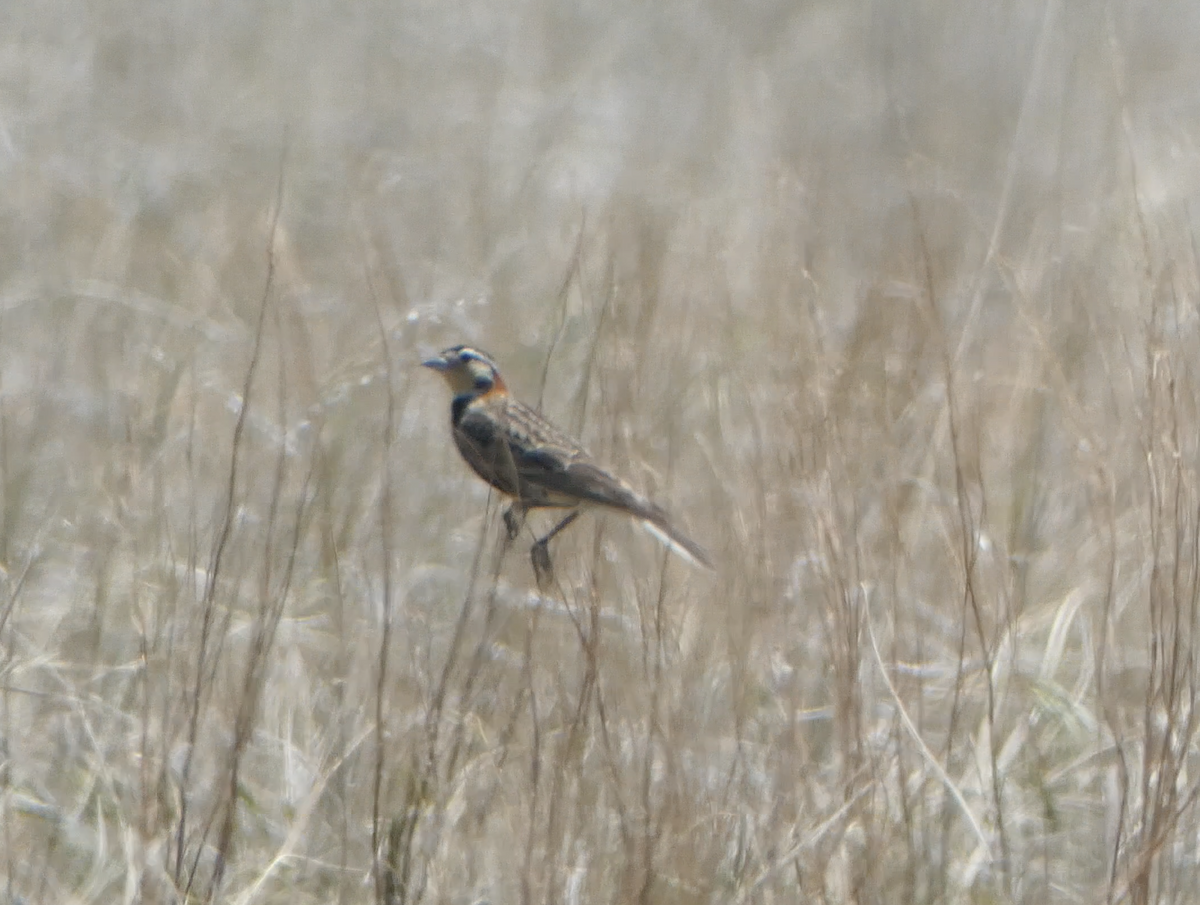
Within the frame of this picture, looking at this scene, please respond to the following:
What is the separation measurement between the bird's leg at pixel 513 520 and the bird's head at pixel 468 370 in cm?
94

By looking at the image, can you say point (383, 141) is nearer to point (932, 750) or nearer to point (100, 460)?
point (100, 460)

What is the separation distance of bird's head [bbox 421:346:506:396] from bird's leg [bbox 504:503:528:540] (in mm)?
939

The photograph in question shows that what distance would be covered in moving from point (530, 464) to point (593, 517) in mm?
498

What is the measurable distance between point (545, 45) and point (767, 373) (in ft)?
16.9

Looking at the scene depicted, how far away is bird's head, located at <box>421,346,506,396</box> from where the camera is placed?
14.0 feet

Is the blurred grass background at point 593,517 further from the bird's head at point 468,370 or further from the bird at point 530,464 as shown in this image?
the bird's head at point 468,370

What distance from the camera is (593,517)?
10.8ft

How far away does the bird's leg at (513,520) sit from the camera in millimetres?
3096

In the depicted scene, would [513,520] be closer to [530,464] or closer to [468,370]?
[530,464]

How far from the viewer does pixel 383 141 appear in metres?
8.31

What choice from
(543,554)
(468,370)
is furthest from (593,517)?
(468,370)

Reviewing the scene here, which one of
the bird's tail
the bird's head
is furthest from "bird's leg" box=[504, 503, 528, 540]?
the bird's head

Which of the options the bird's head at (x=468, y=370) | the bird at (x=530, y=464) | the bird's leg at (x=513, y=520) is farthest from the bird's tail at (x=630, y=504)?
the bird's head at (x=468, y=370)

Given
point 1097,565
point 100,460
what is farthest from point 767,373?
point 100,460
